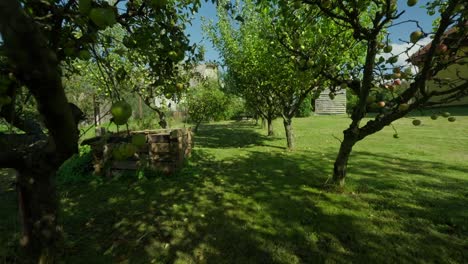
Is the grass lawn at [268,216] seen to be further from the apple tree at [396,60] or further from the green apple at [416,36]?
the green apple at [416,36]

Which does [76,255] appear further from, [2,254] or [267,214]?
[267,214]

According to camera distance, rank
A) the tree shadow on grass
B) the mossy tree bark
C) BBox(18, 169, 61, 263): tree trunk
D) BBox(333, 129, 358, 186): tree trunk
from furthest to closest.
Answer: BBox(333, 129, 358, 186): tree trunk
the tree shadow on grass
BBox(18, 169, 61, 263): tree trunk
the mossy tree bark

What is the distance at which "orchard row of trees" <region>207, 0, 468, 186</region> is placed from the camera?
394 cm

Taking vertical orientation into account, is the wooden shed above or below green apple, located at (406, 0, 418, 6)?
below

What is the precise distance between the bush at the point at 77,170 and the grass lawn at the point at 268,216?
39 centimetres

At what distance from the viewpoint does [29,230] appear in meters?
3.23

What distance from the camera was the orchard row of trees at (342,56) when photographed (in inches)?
155

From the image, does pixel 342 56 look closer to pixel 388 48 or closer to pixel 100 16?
pixel 388 48

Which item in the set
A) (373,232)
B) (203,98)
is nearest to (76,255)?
(373,232)

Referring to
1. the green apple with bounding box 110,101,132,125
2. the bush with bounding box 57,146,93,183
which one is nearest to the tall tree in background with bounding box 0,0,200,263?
the green apple with bounding box 110,101,132,125

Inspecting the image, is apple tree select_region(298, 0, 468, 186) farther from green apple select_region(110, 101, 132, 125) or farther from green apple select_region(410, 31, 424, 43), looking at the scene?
green apple select_region(110, 101, 132, 125)

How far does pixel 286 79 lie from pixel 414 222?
21.5 feet

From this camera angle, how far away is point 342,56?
8578mm

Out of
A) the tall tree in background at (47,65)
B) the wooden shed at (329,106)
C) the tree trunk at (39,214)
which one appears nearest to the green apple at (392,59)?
the tall tree in background at (47,65)
